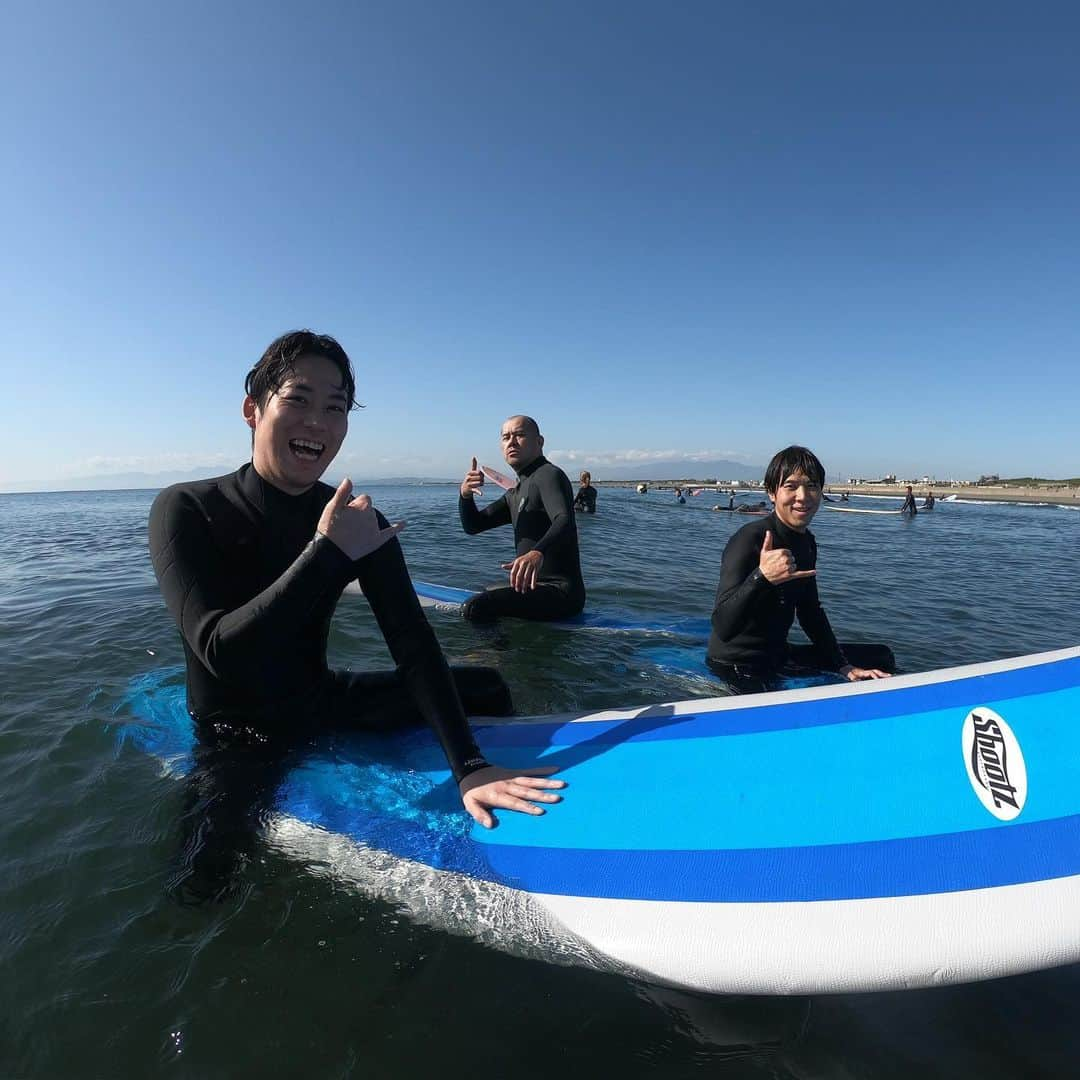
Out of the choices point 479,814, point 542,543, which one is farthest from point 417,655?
point 542,543

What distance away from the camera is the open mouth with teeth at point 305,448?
2230 millimetres

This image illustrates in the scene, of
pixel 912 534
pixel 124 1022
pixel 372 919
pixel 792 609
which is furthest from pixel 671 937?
pixel 912 534

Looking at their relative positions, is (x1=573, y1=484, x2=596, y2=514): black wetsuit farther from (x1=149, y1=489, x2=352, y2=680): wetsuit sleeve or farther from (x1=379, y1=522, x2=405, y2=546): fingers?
(x1=149, y1=489, x2=352, y2=680): wetsuit sleeve

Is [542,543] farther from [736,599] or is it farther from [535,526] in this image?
[736,599]

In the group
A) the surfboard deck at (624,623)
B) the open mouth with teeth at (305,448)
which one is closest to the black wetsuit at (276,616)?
the open mouth with teeth at (305,448)

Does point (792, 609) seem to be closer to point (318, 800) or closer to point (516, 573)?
point (516, 573)

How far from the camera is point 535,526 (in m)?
6.01

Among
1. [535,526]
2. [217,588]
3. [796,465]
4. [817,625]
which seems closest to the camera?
[217,588]

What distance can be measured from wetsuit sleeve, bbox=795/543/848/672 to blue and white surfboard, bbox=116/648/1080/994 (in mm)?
1674

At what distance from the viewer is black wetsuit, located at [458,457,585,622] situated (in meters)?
5.63

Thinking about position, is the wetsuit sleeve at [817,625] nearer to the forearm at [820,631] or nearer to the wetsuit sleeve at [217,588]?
the forearm at [820,631]

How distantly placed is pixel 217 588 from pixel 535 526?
4.12 meters

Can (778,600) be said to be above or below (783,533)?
below

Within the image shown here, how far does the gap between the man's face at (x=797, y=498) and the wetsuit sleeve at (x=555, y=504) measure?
2198 mm
